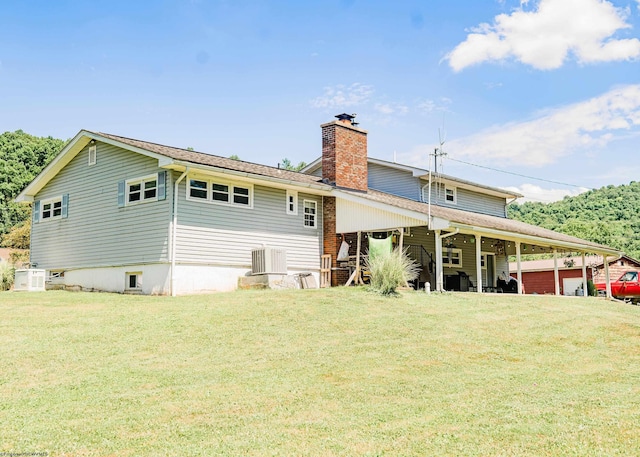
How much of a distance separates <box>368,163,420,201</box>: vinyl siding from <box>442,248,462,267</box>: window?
268 centimetres

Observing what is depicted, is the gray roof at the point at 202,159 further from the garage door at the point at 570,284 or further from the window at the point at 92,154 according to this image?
the garage door at the point at 570,284

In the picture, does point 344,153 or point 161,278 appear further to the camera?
point 344,153

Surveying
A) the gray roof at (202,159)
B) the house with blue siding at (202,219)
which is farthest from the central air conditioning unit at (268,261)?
the gray roof at (202,159)

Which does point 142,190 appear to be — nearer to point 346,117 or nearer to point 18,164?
point 346,117

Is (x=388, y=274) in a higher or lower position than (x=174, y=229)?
lower

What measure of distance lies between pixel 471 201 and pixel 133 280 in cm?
Result: 1749

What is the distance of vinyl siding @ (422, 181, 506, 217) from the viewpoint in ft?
87.9

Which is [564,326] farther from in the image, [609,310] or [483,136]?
[483,136]

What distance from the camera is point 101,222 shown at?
1925 cm

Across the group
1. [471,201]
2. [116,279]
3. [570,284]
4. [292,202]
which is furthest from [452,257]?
[570,284]

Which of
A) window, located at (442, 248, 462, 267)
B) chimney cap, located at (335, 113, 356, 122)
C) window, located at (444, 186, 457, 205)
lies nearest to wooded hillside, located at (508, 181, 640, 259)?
window, located at (444, 186, 457, 205)

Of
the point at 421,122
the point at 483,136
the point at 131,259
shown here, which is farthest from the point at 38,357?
the point at 483,136

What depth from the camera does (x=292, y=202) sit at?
20.5m

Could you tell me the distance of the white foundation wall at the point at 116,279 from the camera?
16927mm
